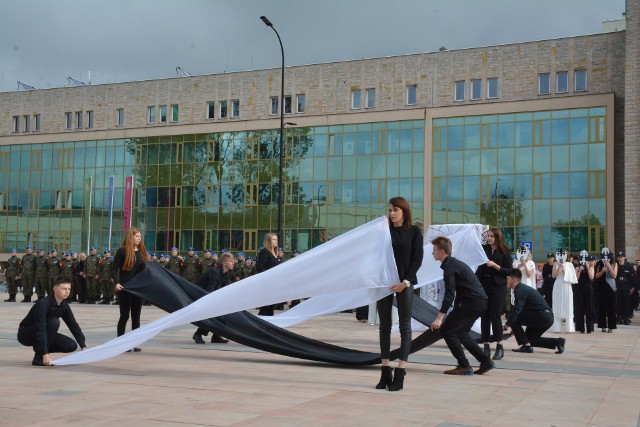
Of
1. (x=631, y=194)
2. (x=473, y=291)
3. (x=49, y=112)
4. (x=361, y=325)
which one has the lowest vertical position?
(x=361, y=325)

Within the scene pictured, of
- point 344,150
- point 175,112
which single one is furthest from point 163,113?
point 344,150

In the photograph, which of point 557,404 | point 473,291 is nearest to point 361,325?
point 473,291

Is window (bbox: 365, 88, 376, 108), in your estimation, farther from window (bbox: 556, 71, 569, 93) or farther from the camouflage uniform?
the camouflage uniform

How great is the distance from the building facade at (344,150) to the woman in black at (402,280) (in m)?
38.2

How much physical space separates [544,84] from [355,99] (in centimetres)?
1158

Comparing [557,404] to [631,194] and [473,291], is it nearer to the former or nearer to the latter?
[473,291]

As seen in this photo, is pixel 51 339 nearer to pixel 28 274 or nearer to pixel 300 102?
pixel 28 274

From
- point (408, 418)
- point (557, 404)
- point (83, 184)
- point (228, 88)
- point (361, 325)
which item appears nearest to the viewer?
point (408, 418)

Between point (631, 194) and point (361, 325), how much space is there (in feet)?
94.7

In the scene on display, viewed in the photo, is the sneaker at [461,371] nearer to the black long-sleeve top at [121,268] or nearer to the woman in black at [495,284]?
the woman in black at [495,284]

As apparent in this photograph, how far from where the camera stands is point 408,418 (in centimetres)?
714

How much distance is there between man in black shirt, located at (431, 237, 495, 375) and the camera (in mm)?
10359

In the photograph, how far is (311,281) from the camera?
395 inches

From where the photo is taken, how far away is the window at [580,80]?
4725 centimetres
